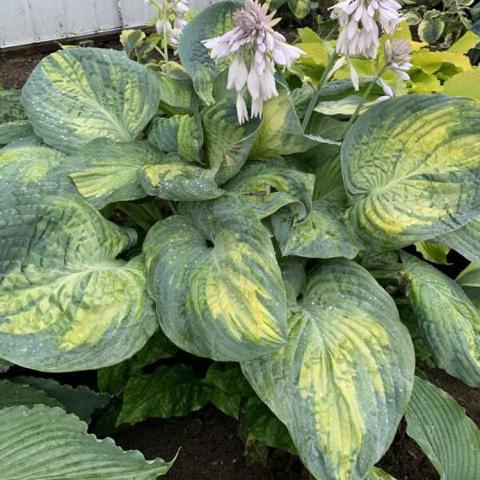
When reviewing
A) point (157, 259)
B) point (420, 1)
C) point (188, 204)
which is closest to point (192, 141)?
point (188, 204)

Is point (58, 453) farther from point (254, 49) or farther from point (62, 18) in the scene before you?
point (62, 18)

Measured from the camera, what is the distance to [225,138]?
1.17 metres

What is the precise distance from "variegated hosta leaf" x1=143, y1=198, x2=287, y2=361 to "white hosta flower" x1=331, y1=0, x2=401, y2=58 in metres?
0.32

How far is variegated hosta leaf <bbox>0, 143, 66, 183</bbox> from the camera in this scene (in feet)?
3.74

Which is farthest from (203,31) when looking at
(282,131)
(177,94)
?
(282,131)

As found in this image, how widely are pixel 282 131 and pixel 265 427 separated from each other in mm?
541

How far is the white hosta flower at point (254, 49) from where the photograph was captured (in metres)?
→ 0.89

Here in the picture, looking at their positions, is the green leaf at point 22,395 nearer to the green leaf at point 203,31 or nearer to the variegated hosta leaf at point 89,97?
the variegated hosta leaf at point 89,97

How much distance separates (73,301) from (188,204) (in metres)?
0.32

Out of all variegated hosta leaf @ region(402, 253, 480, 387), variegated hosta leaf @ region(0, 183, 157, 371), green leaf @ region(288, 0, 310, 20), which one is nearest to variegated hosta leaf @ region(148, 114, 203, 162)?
variegated hosta leaf @ region(0, 183, 157, 371)

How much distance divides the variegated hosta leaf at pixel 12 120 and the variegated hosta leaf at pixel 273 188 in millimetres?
533

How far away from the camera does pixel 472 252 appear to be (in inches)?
43.0

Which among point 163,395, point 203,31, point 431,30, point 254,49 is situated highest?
point 254,49

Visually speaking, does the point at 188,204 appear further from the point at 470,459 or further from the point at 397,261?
the point at 470,459
